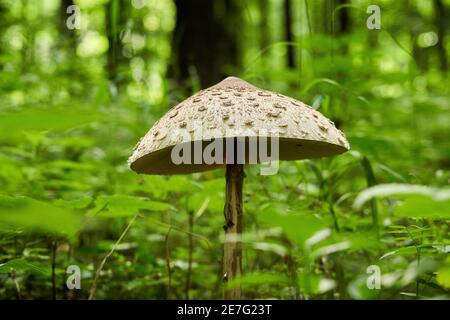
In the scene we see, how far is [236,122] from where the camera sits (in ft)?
5.54

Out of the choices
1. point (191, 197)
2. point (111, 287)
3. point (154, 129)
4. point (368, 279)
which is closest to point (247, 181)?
point (191, 197)

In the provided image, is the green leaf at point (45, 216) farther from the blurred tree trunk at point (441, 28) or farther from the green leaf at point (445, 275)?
the blurred tree trunk at point (441, 28)

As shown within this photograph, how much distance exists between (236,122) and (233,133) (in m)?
0.06

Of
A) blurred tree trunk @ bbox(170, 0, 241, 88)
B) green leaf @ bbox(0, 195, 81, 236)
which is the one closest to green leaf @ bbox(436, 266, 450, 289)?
green leaf @ bbox(0, 195, 81, 236)

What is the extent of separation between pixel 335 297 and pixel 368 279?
3.51 ft

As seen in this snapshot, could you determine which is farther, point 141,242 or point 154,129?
point 141,242

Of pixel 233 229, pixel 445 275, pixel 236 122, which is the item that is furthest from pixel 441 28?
pixel 445 275

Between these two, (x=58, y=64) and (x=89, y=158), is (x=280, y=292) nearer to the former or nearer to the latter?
(x=89, y=158)

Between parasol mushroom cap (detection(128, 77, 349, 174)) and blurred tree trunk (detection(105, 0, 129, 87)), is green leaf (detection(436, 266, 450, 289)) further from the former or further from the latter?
blurred tree trunk (detection(105, 0, 129, 87))

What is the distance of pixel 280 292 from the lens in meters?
2.62

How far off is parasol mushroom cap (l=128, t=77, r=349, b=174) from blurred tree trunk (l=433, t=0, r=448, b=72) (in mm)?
10755

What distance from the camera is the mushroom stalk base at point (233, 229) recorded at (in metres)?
1.94

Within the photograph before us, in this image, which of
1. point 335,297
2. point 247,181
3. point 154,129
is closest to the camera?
point 154,129

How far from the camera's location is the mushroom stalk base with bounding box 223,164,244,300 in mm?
1944
